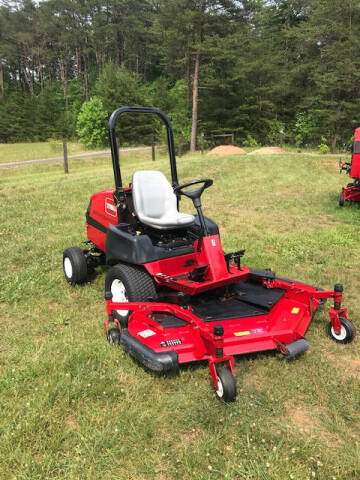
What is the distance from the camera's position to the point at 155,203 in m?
4.20

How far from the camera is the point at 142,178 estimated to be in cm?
419

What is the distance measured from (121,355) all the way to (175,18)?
89.3ft

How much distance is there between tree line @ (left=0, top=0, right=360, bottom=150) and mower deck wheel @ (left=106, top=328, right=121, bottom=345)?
68.4ft

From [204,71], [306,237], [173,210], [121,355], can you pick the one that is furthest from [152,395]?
[204,71]

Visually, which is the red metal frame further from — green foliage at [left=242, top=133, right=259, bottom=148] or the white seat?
green foliage at [left=242, top=133, right=259, bottom=148]

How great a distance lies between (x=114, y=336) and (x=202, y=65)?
27.1 m

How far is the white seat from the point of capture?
3926mm

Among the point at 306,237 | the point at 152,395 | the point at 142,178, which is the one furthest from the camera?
the point at 306,237

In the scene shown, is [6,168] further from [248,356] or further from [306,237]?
[248,356]

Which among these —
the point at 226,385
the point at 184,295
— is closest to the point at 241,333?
the point at 226,385

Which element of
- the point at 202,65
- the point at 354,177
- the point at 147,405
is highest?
the point at 202,65

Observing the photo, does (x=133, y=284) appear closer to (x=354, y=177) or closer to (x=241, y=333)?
(x=241, y=333)

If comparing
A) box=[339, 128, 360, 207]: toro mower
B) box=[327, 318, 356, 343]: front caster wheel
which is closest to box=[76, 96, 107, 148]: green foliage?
box=[339, 128, 360, 207]: toro mower

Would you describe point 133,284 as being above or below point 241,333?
above
